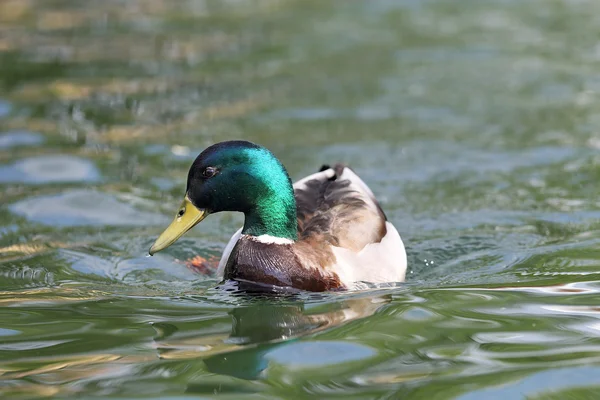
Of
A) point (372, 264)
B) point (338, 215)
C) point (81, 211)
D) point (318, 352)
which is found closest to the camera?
point (318, 352)

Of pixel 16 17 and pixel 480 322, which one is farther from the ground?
pixel 16 17

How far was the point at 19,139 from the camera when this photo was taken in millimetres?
10070

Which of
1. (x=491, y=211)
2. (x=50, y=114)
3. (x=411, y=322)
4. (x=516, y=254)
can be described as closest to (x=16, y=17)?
(x=50, y=114)

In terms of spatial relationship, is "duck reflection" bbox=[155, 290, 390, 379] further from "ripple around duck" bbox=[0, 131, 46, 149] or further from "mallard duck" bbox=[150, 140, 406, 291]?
"ripple around duck" bbox=[0, 131, 46, 149]

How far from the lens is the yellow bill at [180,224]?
607cm

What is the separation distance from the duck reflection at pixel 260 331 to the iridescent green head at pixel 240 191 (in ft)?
1.84

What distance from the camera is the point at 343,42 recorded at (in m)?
13.9

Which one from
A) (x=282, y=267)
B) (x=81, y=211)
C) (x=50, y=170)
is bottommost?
(x=282, y=267)

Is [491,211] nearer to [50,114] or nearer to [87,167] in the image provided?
[87,167]

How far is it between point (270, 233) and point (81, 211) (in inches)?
99.7

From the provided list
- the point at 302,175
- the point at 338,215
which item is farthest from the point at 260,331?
the point at 302,175

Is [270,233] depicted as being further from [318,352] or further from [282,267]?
[318,352]

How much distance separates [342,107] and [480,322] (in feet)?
20.2

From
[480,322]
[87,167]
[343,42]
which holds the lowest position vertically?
[480,322]
